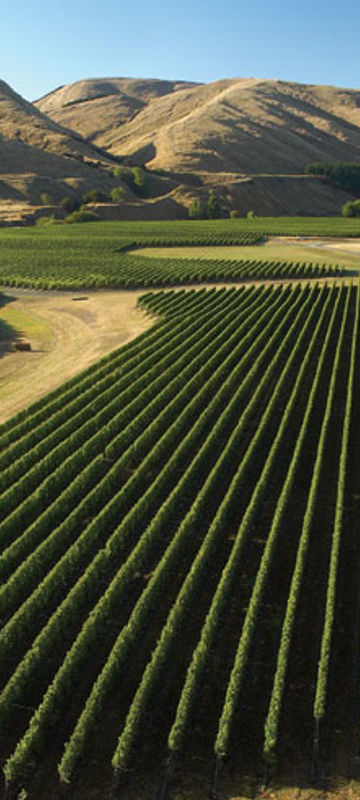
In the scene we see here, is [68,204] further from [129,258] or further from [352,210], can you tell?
[352,210]

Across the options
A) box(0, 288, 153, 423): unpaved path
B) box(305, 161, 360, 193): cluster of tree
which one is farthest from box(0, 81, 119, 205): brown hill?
box(0, 288, 153, 423): unpaved path

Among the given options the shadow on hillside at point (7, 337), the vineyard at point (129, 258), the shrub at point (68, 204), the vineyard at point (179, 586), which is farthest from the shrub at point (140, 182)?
the vineyard at point (179, 586)

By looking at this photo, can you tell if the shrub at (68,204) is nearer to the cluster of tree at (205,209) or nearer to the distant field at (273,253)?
the cluster of tree at (205,209)

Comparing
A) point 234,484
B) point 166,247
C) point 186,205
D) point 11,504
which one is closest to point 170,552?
point 234,484

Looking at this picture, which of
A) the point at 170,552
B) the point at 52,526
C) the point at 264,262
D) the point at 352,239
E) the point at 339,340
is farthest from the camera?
the point at 352,239

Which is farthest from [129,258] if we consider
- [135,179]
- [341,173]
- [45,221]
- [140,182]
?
[341,173]

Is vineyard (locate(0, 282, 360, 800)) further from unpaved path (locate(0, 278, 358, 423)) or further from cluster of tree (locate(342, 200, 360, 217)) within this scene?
cluster of tree (locate(342, 200, 360, 217))

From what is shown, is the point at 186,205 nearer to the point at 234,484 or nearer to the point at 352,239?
the point at 352,239
